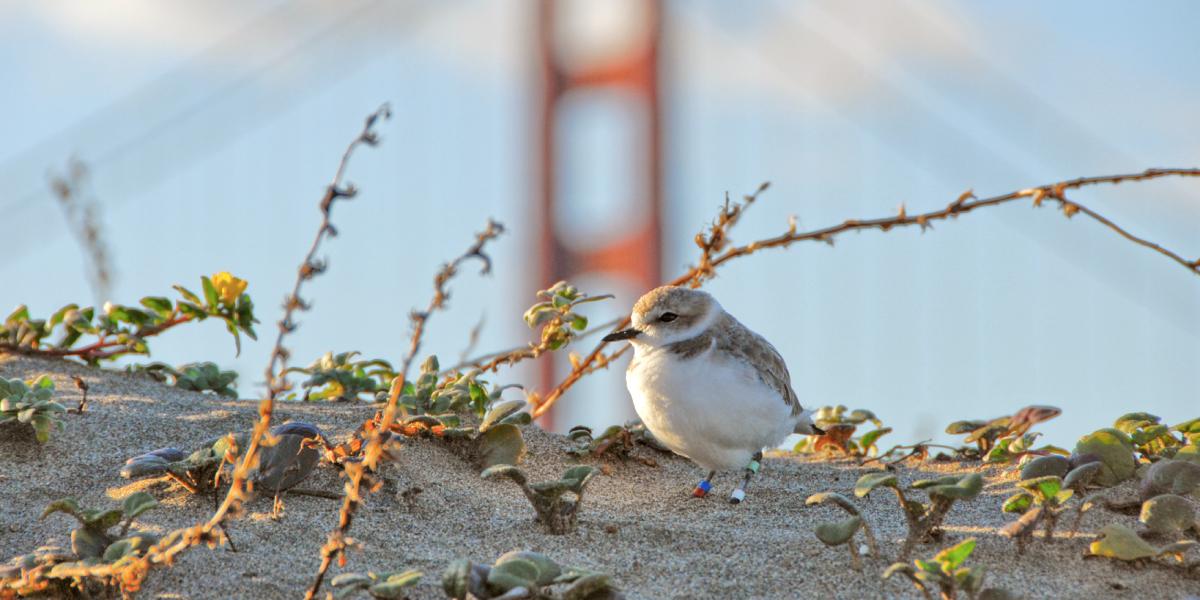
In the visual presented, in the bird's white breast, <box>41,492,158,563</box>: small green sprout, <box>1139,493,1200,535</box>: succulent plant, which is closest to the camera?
<box>41,492,158,563</box>: small green sprout

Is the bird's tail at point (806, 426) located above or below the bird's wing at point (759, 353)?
below

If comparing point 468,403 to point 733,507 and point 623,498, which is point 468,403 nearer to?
point 623,498

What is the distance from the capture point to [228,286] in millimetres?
3070

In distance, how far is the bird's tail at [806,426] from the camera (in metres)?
3.20

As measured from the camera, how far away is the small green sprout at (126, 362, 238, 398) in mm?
3449

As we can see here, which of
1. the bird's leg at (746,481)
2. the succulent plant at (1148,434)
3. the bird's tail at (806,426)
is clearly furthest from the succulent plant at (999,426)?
the bird's leg at (746,481)

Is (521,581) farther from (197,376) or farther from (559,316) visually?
(197,376)

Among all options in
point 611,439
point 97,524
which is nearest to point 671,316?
point 611,439

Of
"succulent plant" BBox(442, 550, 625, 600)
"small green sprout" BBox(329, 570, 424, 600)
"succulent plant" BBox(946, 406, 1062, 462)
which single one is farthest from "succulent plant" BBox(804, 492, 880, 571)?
"succulent plant" BBox(946, 406, 1062, 462)

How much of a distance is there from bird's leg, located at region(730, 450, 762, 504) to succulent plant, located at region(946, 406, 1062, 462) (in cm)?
67

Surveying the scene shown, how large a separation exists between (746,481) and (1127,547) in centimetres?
88

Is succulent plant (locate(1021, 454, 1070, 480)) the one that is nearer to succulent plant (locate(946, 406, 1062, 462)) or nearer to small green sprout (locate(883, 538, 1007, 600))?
succulent plant (locate(946, 406, 1062, 462))

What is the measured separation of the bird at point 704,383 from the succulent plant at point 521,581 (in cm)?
82

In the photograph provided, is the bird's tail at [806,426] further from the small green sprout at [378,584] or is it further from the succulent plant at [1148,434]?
the small green sprout at [378,584]
